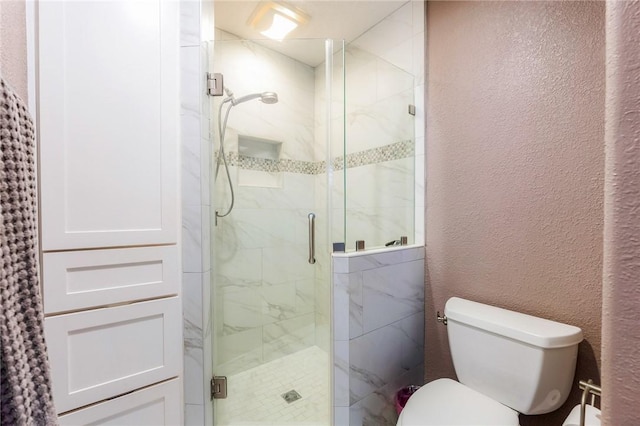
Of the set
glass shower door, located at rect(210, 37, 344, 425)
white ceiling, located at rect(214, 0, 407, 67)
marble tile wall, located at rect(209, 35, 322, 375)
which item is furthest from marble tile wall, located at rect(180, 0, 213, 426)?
white ceiling, located at rect(214, 0, 407, 67)

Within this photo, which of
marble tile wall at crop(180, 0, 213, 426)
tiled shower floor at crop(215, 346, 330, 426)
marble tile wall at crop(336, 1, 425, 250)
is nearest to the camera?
marble tile wall at crop(180, 0, 213, 426)

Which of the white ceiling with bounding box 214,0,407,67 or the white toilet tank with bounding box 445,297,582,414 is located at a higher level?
the white ceiling with bounding box 214,0,407,67

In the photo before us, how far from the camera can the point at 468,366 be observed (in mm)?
1141

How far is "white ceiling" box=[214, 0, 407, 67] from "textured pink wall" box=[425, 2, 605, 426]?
0.39m

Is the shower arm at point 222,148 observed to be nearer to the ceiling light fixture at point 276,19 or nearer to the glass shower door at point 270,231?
the glass shower door at point 270,231

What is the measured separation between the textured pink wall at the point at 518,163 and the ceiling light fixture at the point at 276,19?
805 millimetres

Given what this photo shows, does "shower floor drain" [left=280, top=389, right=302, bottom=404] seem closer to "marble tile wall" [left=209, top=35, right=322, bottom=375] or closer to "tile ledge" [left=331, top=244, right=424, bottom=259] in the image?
"marble tile wall" [left=209, top=35, right=322, bottom=375]

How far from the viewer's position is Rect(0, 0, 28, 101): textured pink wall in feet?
2.49

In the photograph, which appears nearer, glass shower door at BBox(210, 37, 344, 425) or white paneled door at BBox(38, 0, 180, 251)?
white paneled door at BBox(38, 0, 180, 251)

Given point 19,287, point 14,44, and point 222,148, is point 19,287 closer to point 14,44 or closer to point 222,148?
point 14,44

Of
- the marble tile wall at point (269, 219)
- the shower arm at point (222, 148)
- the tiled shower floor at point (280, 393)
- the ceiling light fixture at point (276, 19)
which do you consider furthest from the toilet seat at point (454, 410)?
the ceiling light fixture at point (276, 19)

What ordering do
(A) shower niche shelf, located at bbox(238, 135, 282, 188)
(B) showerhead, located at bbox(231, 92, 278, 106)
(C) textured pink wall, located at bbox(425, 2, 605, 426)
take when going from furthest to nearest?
1. (A) shower niche shelf, located at bbox(238, 135, 282, 188)
2. (B) showerhead, located at bbox(231, 92, 278, 106)
3. (C) textured pink wall, located at bbox(425, 2, 605, 426)

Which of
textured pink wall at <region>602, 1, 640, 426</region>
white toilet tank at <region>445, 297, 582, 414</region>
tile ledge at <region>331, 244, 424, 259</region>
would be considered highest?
textured pink wall at <region>602, 1, 640, 426</region>

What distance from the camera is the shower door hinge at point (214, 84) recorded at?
1299mm
